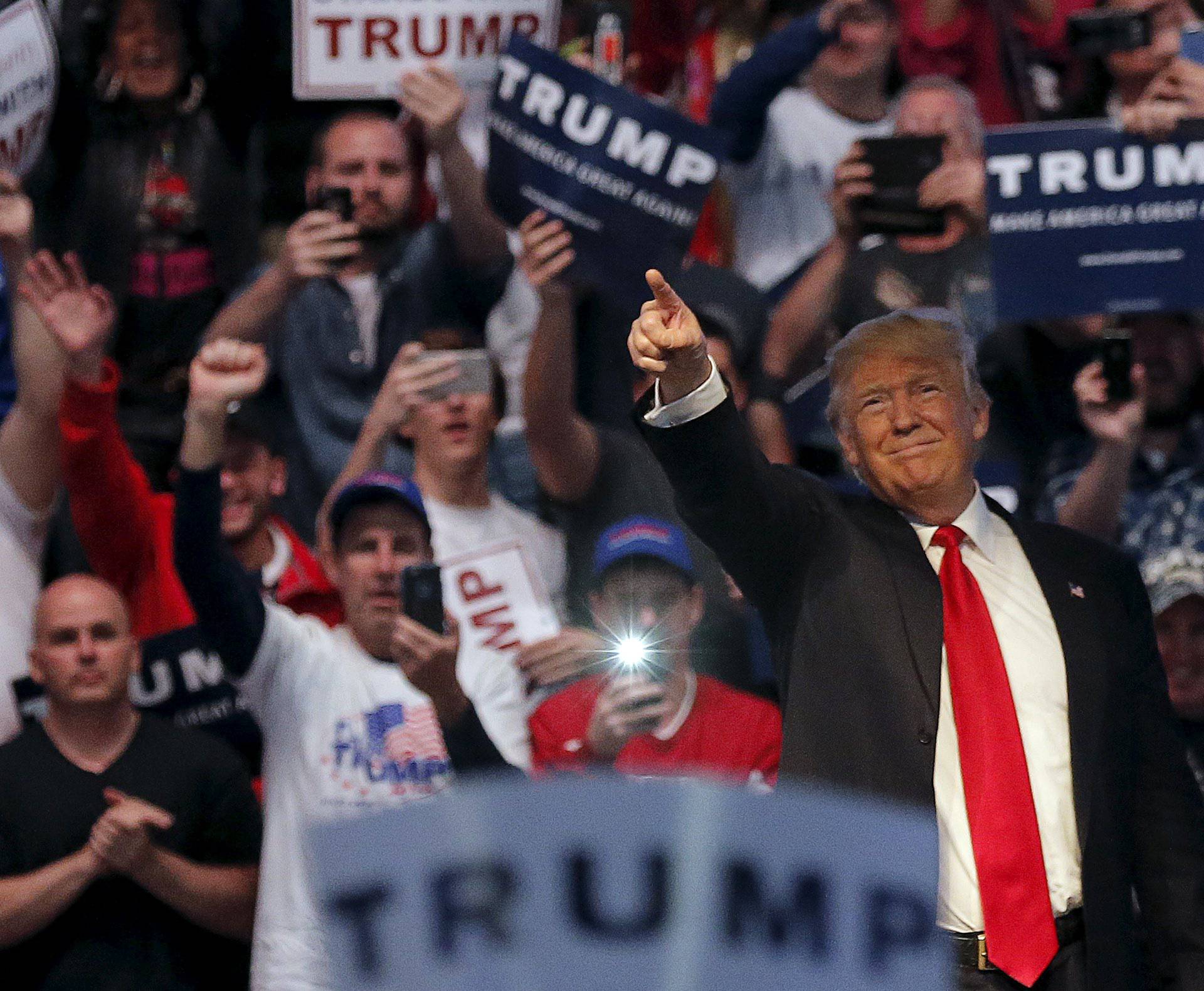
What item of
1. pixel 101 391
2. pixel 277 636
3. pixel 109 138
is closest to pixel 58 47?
pixel 109 138

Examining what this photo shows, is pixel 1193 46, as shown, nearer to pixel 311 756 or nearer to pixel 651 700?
pixel 651 700

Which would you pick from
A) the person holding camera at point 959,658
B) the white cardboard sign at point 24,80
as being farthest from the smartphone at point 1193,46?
the white cardboard sign at point 24,80

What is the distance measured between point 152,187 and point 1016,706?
10.2ft

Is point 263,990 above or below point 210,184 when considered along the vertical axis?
below

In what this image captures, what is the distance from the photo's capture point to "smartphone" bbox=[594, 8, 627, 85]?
15.9 ft

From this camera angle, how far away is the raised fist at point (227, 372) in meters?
3.97

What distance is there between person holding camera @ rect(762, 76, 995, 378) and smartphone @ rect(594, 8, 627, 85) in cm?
67

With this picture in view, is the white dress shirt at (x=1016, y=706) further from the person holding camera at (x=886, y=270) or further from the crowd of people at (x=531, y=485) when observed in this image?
the person holding camera at (x=886, y=270)

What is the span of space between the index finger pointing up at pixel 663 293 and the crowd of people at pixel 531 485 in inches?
3.5

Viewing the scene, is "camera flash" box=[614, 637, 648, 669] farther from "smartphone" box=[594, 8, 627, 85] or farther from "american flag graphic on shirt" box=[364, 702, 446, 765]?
"smartphone" box=[594, 8, 627, 85]

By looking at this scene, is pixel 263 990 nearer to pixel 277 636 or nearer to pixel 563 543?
pixel 277 636

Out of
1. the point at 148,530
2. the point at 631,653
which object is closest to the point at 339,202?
the point at 148,530

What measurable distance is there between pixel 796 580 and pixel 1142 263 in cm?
193

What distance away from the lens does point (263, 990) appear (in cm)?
376
